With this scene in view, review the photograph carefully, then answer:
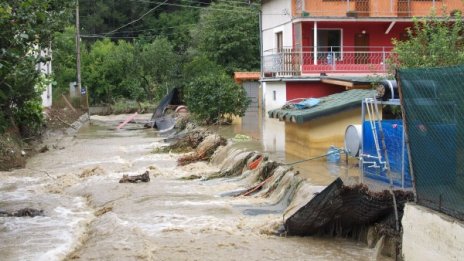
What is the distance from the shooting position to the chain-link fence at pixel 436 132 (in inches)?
264

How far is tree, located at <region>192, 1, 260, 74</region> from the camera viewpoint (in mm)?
44812

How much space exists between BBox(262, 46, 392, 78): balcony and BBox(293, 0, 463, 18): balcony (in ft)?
5.29

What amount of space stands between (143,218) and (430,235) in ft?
22.2

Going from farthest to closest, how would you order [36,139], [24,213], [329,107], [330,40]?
[330,40] < [36,139] < [329,107] < [24,213]

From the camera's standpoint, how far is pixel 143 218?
40.4ft

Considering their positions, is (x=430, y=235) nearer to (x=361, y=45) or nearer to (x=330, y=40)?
(x=330, y=40)

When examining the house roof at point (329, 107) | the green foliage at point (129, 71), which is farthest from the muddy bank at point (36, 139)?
the green foliage at point (129, 71)

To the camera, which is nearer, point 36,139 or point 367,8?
point 36,139

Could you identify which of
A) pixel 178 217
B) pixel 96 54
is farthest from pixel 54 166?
pixel 96 54

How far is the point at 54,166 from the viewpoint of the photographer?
20.0 meters

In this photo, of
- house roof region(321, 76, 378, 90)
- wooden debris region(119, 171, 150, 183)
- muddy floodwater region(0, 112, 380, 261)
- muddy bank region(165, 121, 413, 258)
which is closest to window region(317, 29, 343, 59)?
house roof region(321, 76, 378, 90)

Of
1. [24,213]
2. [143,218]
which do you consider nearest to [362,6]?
[143,218]

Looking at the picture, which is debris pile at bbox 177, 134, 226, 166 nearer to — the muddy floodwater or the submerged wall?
the muddy floodwater

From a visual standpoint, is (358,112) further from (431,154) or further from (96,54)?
(96,54)
